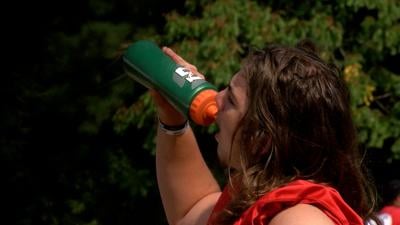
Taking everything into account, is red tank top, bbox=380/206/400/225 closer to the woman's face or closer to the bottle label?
the bottle label

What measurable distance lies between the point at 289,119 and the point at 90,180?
547 cm

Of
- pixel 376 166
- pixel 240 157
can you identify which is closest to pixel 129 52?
pixel 240 157

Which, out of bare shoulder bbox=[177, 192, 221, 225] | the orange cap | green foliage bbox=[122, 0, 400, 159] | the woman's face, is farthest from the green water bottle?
green foliage bbox=[122, 0, 400, 159]

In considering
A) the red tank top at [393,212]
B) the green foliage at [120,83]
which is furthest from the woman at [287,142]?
the green foliage at [120,83]

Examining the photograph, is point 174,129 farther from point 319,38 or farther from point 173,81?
point 319,38

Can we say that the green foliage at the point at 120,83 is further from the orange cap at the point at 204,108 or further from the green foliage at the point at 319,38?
the orange cap at the point at 204,108

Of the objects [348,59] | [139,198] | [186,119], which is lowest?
[139,198]

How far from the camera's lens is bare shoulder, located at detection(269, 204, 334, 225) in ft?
5.82

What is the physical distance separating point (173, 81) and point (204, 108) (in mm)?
169

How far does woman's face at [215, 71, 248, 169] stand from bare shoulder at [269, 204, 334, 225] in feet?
0.70

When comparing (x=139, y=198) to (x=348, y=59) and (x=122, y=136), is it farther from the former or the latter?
(x=348, y=59)

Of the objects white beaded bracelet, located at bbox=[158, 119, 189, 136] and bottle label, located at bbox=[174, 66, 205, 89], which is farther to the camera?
white beaded bracelet, located at bbox=[158, 119, 189, 136]

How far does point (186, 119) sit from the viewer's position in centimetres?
244

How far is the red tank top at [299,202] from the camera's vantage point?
1.84m
